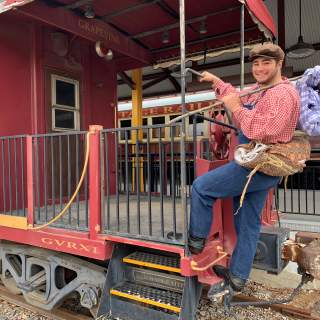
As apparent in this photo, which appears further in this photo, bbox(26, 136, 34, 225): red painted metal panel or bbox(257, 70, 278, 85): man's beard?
bbox(26, 136, 34, 225): red painted metal panel

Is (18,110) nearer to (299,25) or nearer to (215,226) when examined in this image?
(215,226)

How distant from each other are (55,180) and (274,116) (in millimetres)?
3466

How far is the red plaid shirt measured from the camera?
224cm

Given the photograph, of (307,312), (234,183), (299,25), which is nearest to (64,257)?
(234,183)

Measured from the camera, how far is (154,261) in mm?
2945

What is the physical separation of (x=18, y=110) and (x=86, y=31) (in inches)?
53.0

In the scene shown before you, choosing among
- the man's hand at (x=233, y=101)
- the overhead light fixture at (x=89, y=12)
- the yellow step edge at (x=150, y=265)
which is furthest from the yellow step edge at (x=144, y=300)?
the overhead light fixture at (x=89, y=12)

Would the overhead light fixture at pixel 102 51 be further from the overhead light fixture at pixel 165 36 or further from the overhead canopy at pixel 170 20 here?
the overhead light fixture at pixel 165 36

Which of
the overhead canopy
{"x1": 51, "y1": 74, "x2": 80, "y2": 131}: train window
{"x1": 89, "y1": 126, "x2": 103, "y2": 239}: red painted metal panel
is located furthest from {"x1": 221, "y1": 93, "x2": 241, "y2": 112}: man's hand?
{"x1": 51, "y1": 74, "x2": 80, "y2": 131}: train window

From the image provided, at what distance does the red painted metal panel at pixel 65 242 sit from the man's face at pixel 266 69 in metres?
1.83

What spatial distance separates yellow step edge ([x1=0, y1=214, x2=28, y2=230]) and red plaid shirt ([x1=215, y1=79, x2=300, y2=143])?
241 cm

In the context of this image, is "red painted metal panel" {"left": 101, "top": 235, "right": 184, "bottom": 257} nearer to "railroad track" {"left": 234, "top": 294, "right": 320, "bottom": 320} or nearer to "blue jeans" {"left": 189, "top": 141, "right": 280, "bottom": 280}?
"blue jeans" {"left": 189, "top": 141, "right": 280, "bottom": 280}

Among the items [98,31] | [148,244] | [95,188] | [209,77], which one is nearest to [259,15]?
[209,77]

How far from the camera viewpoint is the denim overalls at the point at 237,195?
2512 millimetres
